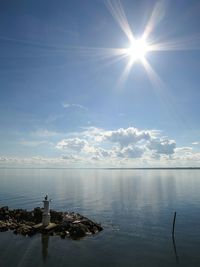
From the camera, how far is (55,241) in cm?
3241

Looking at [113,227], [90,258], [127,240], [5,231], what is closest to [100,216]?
[113,227]

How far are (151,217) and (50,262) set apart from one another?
29.7 m

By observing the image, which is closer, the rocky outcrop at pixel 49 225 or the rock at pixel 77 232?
the rock at pixel 77 232

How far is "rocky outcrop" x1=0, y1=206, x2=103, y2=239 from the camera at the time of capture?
116 ft

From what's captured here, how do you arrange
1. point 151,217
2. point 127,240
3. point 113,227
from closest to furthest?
1. point 127,240
2. point 113,227
3. point 151,217

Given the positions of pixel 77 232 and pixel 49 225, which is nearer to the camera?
pixel 77 232

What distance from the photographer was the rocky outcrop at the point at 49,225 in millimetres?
35250

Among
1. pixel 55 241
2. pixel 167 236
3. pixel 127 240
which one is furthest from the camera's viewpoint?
pixel 167 236

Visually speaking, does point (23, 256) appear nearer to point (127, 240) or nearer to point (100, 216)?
point (127, 240)

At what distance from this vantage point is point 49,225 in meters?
36.1

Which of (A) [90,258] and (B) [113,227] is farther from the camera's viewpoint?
(B) [113,227]

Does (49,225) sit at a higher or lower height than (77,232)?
higher

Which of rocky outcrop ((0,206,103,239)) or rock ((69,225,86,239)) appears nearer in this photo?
rock ((69,225,86,239))

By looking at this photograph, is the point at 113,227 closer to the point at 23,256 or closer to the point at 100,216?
the point at 100,216
